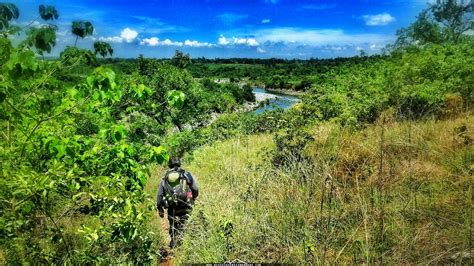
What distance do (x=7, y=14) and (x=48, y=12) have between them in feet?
1.16

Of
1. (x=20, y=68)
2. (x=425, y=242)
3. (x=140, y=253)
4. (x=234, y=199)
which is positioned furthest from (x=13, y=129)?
(x=425, y=242)

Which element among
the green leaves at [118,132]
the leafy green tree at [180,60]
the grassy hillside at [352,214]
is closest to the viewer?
the grassy hillside at [352,214]

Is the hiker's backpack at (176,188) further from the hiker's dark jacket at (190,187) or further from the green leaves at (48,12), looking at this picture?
the green leaves at (48,12)

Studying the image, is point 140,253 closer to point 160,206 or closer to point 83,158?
point 83,158

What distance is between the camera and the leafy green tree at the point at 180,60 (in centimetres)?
2610

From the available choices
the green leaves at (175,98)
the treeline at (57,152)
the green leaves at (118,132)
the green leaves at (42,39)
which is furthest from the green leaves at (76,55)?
the green leaves at (175,98)

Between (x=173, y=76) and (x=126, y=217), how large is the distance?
65.5 ft

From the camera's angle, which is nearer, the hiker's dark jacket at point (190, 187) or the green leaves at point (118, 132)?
the green leaves at point (118, 132)

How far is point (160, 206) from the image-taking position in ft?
22.6

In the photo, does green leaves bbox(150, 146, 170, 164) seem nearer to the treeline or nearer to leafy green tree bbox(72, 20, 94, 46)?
the treeline

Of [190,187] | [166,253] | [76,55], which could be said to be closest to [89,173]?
[76,55]

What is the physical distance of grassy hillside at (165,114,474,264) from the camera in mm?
3731

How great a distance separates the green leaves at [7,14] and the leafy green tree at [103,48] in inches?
28.6

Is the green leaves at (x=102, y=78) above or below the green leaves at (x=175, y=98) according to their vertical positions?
above
